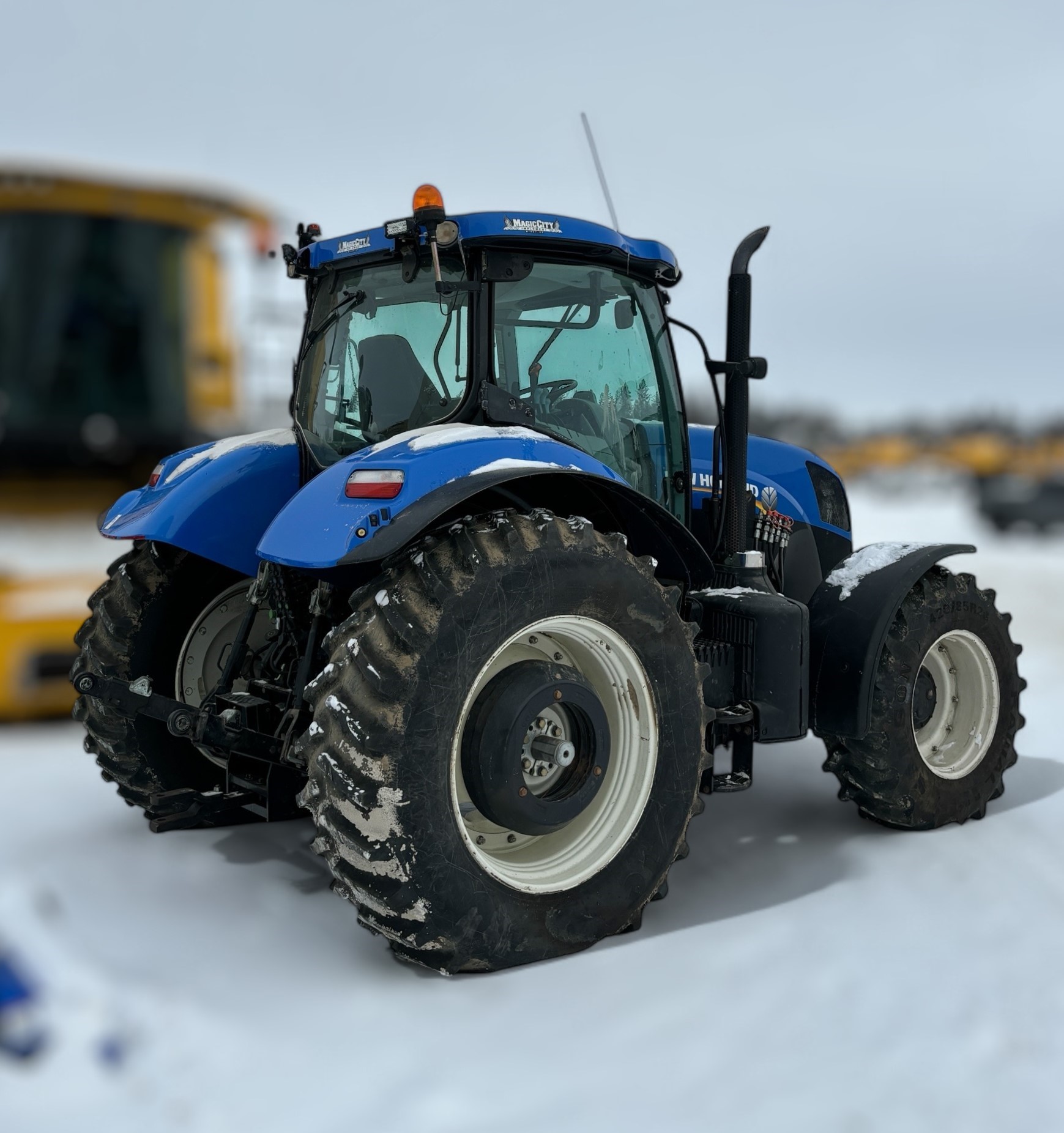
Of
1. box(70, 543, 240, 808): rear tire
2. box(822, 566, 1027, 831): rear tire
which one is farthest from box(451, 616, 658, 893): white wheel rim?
box(70, 543, 240, 808): rear tire

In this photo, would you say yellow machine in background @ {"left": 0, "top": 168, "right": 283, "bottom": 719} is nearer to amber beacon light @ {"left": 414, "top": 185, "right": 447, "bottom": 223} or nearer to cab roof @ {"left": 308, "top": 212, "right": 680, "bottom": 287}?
cab roof @ {"left": 308, "top": 212, "right": 680, "bottom": 287}

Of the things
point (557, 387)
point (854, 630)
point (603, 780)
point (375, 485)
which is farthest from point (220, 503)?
point (854, 630)

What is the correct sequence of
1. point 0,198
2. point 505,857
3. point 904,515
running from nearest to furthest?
1. point 505,857
2. point 0,198
3. point 904,515

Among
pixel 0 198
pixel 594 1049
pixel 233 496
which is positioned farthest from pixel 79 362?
pixel 594 1049

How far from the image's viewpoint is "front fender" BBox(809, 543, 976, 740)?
4.11 m

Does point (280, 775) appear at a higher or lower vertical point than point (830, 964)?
higher

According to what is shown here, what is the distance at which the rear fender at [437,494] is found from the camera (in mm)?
2982

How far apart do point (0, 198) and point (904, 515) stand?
1664 centimetres

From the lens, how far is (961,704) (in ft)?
15.5

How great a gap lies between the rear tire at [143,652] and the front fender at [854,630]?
93.1 inches

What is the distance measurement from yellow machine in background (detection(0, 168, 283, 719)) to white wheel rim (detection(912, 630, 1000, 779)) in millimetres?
3602

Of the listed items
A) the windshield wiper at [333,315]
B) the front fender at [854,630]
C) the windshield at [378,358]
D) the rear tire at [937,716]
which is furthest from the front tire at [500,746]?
the windshield wiper at [333,315]

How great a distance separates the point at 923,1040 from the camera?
9.16 ft

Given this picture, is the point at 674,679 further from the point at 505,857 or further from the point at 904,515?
the point at 904,515
